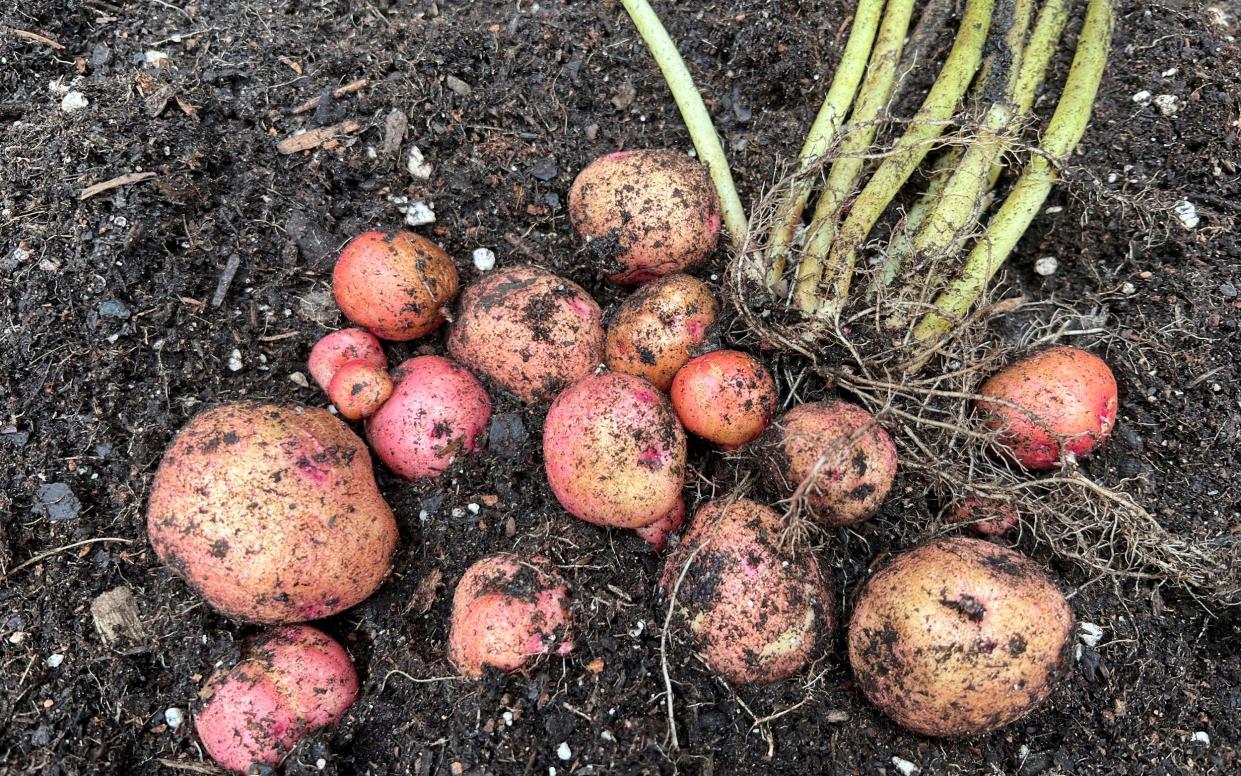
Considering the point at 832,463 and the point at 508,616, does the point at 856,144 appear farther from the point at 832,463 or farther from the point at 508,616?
the point at 508,616

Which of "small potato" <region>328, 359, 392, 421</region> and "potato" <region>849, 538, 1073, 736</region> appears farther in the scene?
"small potato" <region>328, 359, 392, 421</region>

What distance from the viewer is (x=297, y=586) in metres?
2.05

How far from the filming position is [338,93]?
276 cm

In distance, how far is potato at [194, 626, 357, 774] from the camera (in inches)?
78.3

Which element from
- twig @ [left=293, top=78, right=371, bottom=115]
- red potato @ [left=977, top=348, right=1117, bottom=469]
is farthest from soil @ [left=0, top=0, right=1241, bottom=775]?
red potato @ [left=977, top=348, right=1117, bottom=469]

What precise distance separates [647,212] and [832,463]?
1.01 meters

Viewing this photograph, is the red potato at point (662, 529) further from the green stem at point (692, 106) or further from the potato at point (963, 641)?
the green stem at point (692, 106)

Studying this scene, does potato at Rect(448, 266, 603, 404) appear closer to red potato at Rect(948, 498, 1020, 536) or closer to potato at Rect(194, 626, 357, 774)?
potato at Rect(194, 626, 357, 774)

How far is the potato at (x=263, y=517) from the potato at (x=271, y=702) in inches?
4.6

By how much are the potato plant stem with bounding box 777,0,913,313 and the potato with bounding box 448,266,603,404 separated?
726 millimetres

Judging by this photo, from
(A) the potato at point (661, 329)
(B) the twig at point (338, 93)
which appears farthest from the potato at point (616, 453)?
(B) the twig at point (338, 93)

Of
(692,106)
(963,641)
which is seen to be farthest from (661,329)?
A: (963,641)

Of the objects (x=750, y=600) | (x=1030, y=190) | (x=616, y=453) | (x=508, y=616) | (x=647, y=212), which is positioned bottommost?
(x=508, y=616)

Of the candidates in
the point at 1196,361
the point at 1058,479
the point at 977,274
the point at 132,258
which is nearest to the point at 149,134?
the point at 132,258
